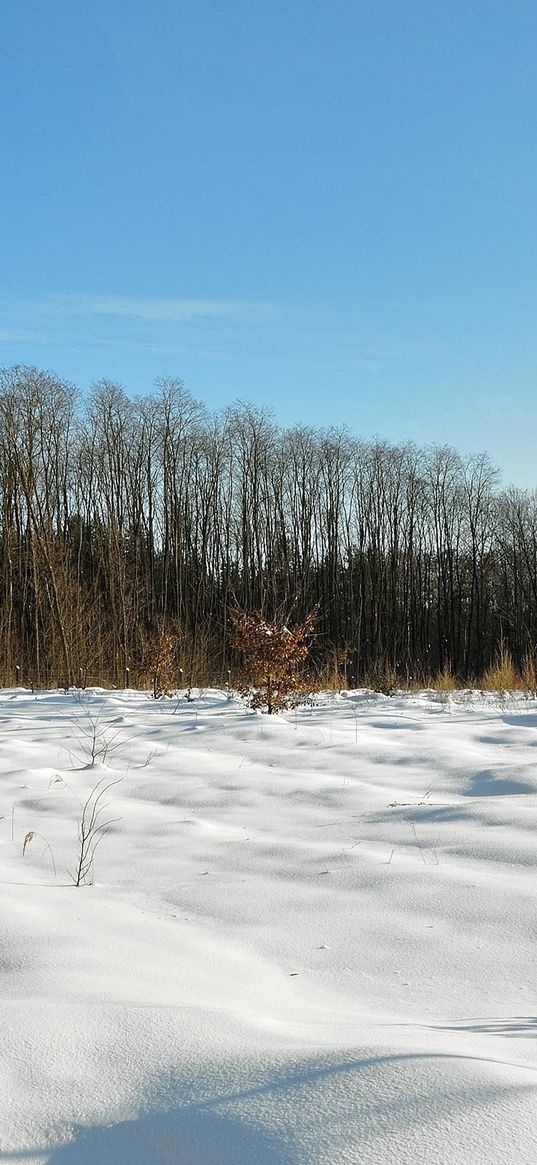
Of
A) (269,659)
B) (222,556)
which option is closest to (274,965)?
(269,659)

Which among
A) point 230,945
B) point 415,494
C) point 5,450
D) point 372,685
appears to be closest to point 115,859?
point 230,945

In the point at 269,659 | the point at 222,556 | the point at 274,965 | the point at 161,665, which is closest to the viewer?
the point at 274,965

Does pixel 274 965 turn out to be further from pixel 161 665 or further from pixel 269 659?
pixel 161 665

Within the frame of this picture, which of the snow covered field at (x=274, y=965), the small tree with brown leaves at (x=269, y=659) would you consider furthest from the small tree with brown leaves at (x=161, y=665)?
the snow covered field at (x=274, y=965)

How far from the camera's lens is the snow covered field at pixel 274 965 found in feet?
3.77

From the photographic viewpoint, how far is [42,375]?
21078mm

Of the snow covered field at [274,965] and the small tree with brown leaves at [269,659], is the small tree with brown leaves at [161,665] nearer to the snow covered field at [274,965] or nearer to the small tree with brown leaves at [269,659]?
the small tree with brown leaves at [269,659]

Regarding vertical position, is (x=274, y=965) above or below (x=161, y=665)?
below

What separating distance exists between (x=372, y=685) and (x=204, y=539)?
16.2 meters

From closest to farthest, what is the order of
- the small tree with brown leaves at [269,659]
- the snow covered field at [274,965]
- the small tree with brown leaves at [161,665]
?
the snow covered field at [274,965] < the small tree with brown leaves at [269,659] < the small tree with brown leaves at [161,665]

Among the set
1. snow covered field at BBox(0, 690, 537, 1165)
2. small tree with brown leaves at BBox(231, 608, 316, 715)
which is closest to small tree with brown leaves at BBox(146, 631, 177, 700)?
small tree with brown leaves at BBox(231, 608, 316, 715)

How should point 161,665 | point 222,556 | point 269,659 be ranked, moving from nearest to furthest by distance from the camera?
point 269,659 → point 161,665 → point 222,556

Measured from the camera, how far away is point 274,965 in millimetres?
2129

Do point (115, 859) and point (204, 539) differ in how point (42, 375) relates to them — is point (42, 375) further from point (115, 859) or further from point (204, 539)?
point (115, 859)
